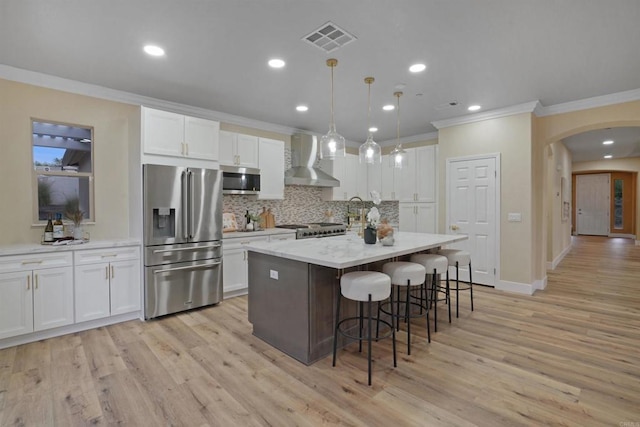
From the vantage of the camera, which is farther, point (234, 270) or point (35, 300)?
point (234, 270)

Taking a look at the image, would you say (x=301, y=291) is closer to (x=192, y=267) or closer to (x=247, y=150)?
(x=192, y=267)

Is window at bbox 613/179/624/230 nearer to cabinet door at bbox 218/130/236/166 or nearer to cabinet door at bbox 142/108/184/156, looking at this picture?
cabinet door at bbox 218/130/236/166

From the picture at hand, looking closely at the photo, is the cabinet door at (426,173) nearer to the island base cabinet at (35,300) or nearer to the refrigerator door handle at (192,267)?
the refrigerator door handle at (192,267)

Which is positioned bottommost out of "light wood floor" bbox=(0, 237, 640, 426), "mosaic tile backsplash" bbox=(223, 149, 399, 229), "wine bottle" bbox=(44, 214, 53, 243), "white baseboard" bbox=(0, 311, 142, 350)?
"light wood floor" bbox=(0, 237, 640, 426)

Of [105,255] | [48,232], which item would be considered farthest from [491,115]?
[48,232]

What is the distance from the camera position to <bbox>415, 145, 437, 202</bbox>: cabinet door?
5.79 metres

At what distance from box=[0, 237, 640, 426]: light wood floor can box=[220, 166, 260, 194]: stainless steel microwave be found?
6.20 feet

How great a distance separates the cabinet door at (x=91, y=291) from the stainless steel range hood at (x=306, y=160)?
9.99ft

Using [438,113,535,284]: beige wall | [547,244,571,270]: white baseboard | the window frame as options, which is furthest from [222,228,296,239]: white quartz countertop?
[547,244,571,270]: white baseboard

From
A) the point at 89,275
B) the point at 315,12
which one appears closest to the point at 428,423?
the point at 315,12

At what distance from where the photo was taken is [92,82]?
358 cm

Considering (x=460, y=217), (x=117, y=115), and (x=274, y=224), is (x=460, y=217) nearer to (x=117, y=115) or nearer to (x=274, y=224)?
(x=274, y=224)

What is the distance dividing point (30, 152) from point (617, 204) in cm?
1624

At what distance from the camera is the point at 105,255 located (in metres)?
3.47
